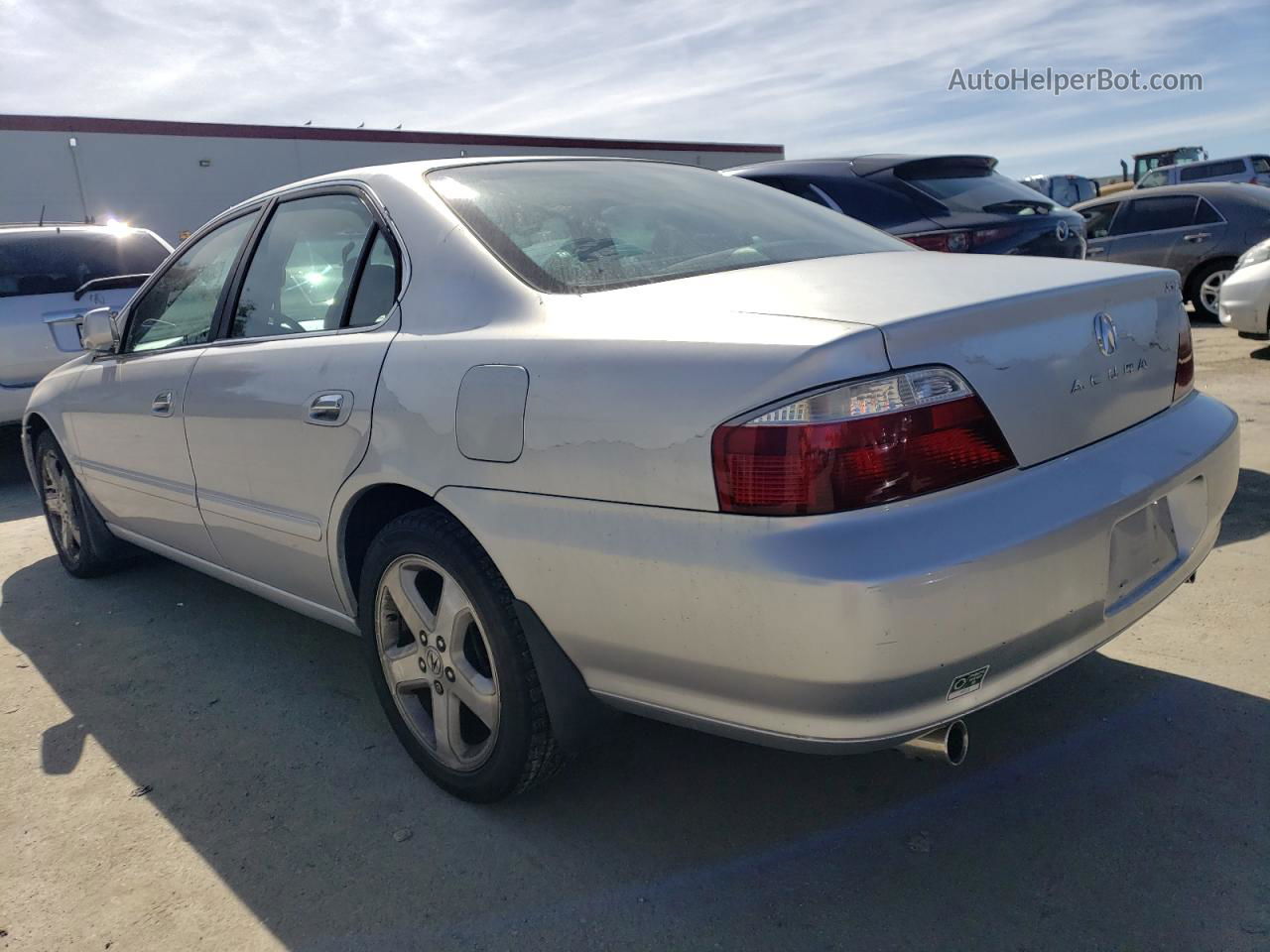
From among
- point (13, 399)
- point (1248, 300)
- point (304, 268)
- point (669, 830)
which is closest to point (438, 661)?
point (669, 830)

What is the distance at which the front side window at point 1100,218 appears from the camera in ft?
37.4

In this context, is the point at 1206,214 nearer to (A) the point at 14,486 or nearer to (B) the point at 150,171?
(A) the point at 14,486

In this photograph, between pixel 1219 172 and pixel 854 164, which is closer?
pixel 854 164

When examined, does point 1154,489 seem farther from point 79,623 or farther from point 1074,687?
point 79,623

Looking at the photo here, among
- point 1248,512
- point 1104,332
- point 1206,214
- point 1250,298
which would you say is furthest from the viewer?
point 1206,214

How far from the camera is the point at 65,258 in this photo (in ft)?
23.7

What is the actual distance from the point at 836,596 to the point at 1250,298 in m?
7.33

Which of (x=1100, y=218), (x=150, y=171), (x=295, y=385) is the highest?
(x=150, y=171)

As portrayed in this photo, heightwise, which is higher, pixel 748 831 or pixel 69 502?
pixel 69 502

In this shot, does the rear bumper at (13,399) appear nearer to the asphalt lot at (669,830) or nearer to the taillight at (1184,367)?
the asphalt lot at (669,830)

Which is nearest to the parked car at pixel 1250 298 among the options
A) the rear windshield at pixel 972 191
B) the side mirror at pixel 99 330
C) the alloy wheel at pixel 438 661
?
the rear windshield at pixel 972 191

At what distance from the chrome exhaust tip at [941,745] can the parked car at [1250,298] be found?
702cm

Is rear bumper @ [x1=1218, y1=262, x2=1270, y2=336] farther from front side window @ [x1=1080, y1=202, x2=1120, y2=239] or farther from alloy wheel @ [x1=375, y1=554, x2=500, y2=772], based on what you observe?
alloy wheel @ [x1=375, y1=554, x2=500, y2=772]

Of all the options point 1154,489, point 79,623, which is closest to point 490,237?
point 1154,489
